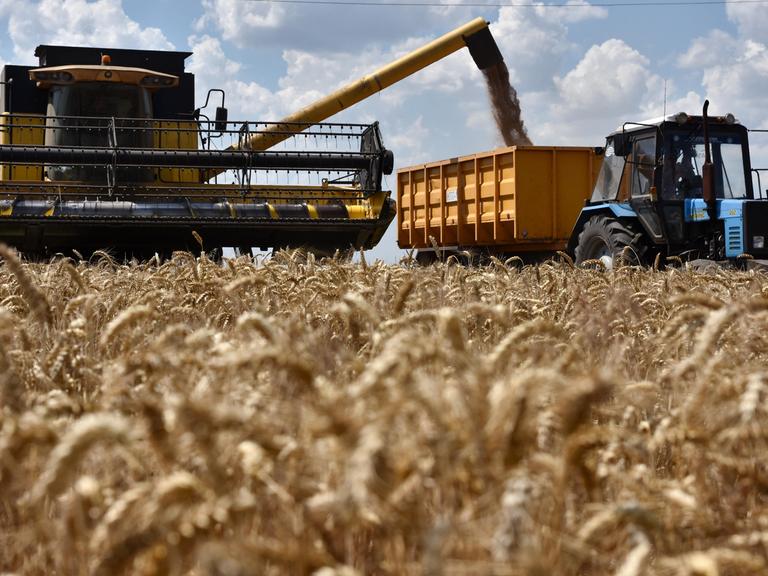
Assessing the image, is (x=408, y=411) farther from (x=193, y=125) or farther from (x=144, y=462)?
(x=193, y=125)

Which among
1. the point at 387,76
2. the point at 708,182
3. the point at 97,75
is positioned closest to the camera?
the point at 708,182

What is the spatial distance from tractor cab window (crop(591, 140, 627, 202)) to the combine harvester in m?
0.01

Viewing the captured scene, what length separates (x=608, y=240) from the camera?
36.8ft

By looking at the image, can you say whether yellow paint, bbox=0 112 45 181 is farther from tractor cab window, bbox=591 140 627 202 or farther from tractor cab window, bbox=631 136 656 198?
tractor cab window, bbox=631 136 656 198

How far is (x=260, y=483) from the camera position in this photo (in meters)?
1.45

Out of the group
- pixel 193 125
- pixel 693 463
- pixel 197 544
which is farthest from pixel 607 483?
pixel 193 125

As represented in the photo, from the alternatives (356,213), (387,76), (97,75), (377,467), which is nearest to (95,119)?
(97,75)

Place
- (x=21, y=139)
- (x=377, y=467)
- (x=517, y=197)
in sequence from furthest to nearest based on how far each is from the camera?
(x=517, y=197)
(x=21, y=139)
(x=377, y=467)

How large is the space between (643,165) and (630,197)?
1.29 ft

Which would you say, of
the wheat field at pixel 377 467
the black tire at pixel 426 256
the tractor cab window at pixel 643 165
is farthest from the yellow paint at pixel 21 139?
the wheat field at pixel 377 467

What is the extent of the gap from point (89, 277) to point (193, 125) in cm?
830

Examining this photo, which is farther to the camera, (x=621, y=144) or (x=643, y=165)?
(x=643, y=165)

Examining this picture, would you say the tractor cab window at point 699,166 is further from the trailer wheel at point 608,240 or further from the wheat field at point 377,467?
the wheat field at point 377,467

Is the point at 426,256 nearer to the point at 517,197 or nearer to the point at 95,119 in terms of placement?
the point at 517,197
